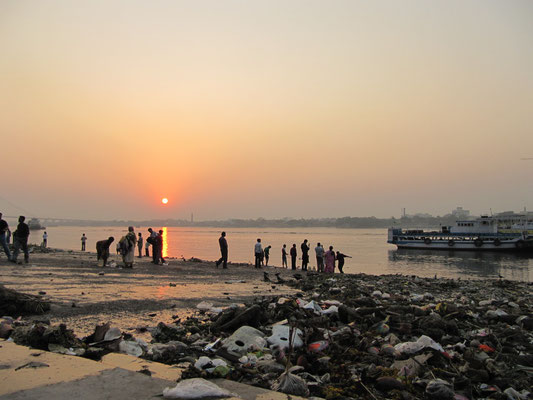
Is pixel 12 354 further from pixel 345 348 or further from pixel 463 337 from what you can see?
pixel 463 337

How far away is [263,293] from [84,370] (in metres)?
7.43

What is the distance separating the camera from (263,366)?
174 inches

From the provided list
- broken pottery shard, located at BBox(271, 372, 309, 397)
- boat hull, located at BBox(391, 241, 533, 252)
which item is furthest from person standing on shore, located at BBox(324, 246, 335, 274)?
boat hull, located at BBox(391, 241, 533, 252)

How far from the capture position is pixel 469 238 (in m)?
55.1

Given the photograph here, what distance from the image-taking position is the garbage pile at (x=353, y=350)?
3.96 metres

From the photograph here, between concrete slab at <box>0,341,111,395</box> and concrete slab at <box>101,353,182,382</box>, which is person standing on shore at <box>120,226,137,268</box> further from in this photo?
concrete slab at <box>101,353,182,382</box>

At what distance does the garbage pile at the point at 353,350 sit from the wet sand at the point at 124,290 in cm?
127

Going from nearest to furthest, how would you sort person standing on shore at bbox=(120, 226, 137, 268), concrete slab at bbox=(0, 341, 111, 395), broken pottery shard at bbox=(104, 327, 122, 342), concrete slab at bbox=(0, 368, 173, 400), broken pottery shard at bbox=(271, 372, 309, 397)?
concrete slab at bbox=(0, 368, 173, 400), concrete slab at bbox=(0, 341, 111, 395), broken pottery shard at bbox=(271, 372, 309, 397), broken pottery shard at bbox=(104, 327, 122, 342), person standing on shore at bbox=(120, 226, 137, 268)

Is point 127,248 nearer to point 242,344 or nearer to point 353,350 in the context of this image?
point 242,344

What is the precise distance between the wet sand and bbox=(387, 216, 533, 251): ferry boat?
46.1 meters

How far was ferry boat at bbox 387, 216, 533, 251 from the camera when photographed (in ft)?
165

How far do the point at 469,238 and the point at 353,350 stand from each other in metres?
57.6

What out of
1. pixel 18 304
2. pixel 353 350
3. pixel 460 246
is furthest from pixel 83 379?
pixel 460 246

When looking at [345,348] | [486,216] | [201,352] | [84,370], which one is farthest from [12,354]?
[486,216]
